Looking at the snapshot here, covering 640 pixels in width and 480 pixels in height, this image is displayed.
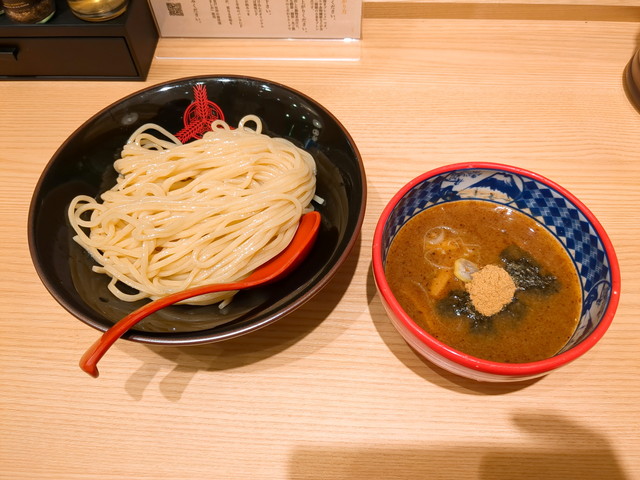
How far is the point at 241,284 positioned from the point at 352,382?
373 millimetres

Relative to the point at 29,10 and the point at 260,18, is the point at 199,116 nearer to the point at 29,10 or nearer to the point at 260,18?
the point at 260,18

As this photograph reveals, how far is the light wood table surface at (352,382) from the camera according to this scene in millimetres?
1052

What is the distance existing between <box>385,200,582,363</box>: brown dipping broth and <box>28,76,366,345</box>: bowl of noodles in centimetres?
18

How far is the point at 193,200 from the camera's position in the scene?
1.36m

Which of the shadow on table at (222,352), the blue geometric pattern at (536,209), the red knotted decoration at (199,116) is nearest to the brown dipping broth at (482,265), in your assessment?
the blue geometric pattern at (536,209)

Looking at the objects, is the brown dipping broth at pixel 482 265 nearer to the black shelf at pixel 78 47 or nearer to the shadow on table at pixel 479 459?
the shadow on table at pixel 479 459

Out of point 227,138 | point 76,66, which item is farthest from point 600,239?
point 76,66

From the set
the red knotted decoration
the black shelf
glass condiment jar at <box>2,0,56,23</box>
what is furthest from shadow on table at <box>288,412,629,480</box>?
glass condiment jar at <box>2,0,56,23</box>

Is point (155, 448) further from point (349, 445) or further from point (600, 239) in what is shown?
point (600, 239)

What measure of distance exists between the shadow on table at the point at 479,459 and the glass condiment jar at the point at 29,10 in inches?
66.1

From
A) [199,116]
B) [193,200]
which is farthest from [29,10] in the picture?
[193,200]

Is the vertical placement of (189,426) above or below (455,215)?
below

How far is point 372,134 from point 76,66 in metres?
1.18

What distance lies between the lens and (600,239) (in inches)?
41.7
